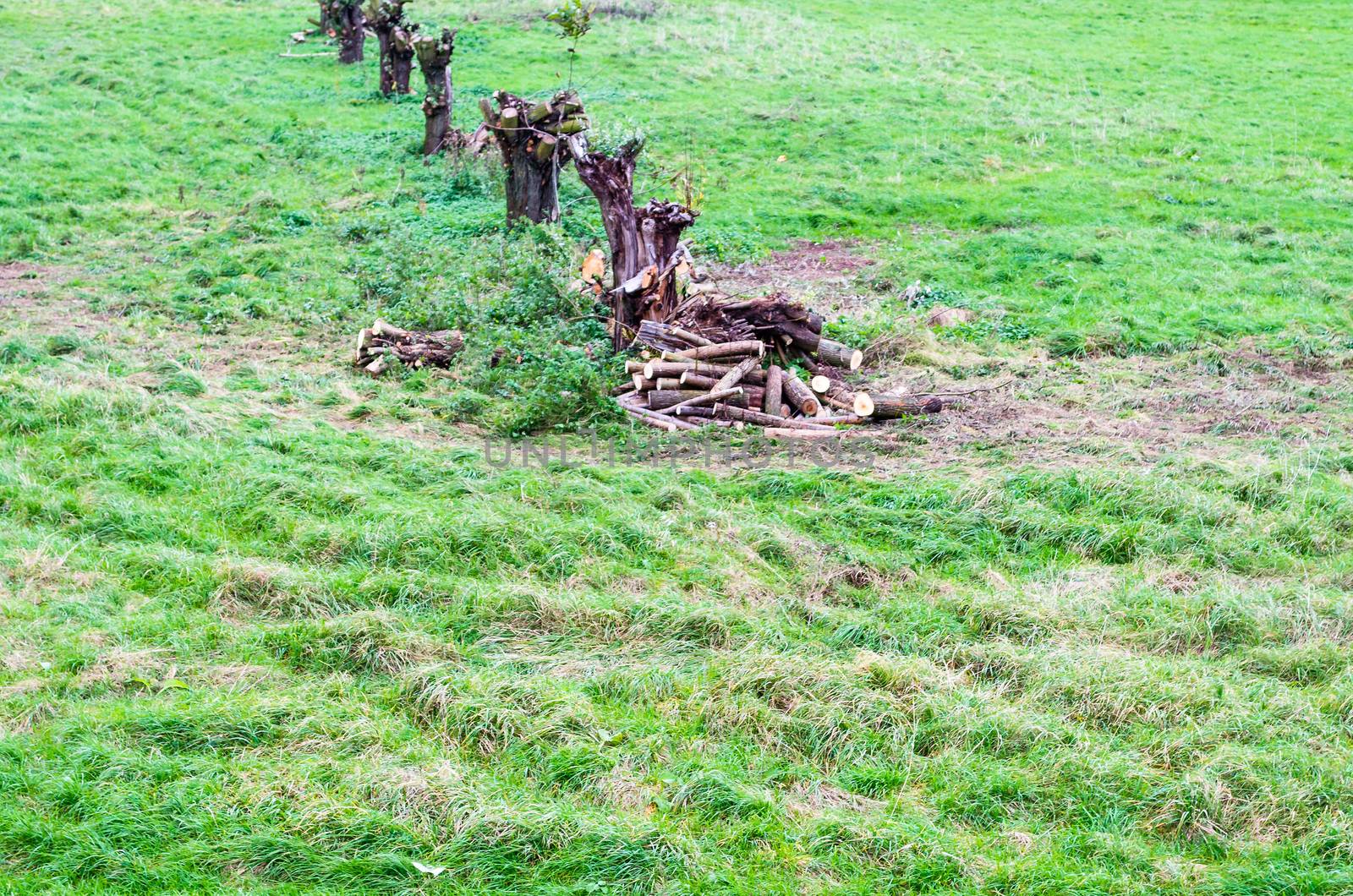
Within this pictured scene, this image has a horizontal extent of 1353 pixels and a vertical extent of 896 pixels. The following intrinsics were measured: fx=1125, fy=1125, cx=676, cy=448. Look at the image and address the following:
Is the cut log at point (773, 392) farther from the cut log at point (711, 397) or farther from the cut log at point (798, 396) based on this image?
the cut log at point (711, 397)

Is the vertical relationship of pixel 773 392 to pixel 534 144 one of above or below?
below

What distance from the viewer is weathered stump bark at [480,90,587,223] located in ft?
50.5

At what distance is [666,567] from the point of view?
767 cm

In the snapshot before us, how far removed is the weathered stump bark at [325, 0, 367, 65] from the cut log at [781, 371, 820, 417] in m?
20.0

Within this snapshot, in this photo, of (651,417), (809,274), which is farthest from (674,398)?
(809,274)

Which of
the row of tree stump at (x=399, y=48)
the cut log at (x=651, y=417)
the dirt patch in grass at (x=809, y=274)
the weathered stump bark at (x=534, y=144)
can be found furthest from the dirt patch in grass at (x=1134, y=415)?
the row of tree stump at (x=399, y=48)

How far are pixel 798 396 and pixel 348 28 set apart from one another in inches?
834

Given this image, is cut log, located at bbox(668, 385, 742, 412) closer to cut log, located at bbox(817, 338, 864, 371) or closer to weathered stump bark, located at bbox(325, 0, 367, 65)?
cut log, located at bbox(817, 338, 864, 371)

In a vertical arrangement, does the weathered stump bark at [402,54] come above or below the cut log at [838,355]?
above

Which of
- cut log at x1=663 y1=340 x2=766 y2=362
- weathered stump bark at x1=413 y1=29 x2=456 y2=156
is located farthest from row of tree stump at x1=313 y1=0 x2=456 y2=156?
cut log at x1=663 y1=340 x2=766 y2=362

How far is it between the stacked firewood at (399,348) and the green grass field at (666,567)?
0.36m

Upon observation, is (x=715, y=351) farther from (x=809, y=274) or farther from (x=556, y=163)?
(x=556, y=163)

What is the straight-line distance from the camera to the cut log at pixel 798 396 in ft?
34.4

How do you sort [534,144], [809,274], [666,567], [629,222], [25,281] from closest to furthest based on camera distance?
[666,567] < [629,222] < [25,281] < [809,274] < [534,144]
